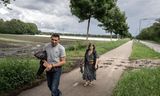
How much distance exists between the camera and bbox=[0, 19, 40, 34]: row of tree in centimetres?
11638

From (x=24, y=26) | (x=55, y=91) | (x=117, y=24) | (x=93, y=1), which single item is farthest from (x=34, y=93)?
(x=24, y=26)

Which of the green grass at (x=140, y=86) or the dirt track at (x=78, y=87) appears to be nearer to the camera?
the green grass at (x=140, y=86)

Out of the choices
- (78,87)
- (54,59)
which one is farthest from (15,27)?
(54,59)

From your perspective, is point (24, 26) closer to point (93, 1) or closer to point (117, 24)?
point (117, 24)

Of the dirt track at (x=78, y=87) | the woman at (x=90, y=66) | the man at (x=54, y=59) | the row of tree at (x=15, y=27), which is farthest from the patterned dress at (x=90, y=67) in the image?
the row of tree at (x=15, y=27)

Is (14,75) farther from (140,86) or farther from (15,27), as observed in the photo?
(15,27)

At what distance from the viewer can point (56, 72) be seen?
352 inches

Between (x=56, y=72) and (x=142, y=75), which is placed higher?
(x=56, y=72)

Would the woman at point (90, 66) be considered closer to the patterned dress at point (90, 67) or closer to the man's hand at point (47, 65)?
the patterned dress at point (90, 67)

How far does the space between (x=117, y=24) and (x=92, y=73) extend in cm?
5969

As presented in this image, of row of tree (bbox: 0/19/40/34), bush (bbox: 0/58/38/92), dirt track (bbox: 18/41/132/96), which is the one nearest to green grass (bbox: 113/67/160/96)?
dirt track (bbox: 18/41/132/96)

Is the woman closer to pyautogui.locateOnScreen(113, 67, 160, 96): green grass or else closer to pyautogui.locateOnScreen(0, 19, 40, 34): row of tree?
pyautogui.locateOnScreen(113, 67, 160, 96): green grass

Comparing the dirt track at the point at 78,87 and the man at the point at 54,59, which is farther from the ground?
→ the man at the point at 54,59

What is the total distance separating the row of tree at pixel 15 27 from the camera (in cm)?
11638
